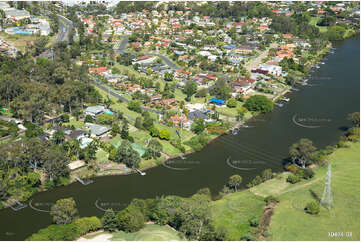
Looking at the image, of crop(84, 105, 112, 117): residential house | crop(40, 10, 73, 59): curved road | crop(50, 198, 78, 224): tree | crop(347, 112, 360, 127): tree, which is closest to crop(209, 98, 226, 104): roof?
crop(84, 105, 112, 117): residential house

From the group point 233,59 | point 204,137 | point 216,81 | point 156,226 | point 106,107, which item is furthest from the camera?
point 233,59

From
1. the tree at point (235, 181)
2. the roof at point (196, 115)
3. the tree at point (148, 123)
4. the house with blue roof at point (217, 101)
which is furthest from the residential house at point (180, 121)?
the tree at point (235, 181)

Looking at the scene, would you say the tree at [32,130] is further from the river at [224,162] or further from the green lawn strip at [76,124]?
the river at [224,162]

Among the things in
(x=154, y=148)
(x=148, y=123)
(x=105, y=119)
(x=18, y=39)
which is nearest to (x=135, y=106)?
(x=105, y=119)

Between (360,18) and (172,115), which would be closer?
(172,115)

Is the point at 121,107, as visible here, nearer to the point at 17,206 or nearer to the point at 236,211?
the point at 17,206

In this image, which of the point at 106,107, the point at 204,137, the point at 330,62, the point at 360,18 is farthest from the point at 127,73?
the point at 360,18

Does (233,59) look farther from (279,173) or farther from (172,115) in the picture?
(279,173)
